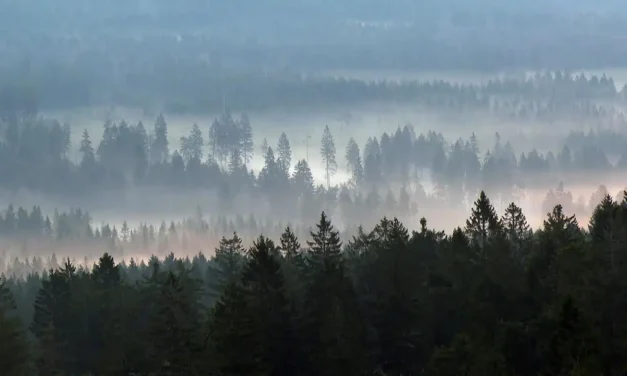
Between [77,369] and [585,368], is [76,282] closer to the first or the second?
[77,369]

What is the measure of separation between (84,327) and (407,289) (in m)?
31.1

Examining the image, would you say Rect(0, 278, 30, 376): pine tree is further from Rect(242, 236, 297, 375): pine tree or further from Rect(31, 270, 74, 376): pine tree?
Rect(242, 236, 297, 375): pine tree

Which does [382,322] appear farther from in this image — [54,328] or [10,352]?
[54,328]

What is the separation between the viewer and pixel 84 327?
3595 inches

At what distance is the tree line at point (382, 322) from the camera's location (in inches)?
2250

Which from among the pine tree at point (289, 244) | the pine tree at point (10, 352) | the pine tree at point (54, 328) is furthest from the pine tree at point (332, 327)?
the pine tree at point (289, 244)

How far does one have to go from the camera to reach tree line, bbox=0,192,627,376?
57.2 m

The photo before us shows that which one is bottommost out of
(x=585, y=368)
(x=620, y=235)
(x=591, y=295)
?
(x=585, y=368)

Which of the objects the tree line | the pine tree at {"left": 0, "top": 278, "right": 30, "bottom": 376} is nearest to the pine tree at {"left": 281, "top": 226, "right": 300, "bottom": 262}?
the tree line

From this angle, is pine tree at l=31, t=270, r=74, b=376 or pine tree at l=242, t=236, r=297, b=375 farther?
pine tree at l=31, t=270, r=74, b=376

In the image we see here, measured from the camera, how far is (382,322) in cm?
7369

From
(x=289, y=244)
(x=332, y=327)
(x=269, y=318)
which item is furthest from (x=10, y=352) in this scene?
(x=289, y=244)

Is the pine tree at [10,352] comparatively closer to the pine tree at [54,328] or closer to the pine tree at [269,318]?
the pine tree at [54,328]

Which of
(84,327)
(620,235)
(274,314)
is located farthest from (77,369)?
(620,235)
